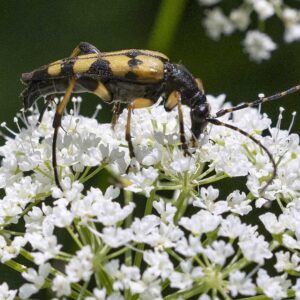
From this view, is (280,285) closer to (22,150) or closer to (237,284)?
(237,284)

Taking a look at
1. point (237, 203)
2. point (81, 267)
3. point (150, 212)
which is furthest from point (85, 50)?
point (81, 267)

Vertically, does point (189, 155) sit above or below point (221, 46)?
below

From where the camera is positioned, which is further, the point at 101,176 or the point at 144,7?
the point at 144,7

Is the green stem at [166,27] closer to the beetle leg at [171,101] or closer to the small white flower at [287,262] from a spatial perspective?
the beetle leg at [171,101]

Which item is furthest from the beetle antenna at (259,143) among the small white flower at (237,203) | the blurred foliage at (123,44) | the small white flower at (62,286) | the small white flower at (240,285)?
the blurred foliage at (123,44)

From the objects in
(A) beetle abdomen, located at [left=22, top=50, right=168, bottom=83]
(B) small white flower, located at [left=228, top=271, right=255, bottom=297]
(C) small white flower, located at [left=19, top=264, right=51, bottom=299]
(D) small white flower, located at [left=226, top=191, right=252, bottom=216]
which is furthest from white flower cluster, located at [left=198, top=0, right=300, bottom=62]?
(C) small white flower, located at [left=19, top=264, right=51, bottom=299]

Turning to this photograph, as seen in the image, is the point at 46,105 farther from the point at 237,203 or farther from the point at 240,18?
the point at 240,18

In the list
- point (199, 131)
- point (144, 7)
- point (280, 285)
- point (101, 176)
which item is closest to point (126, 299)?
point (280, 285)
